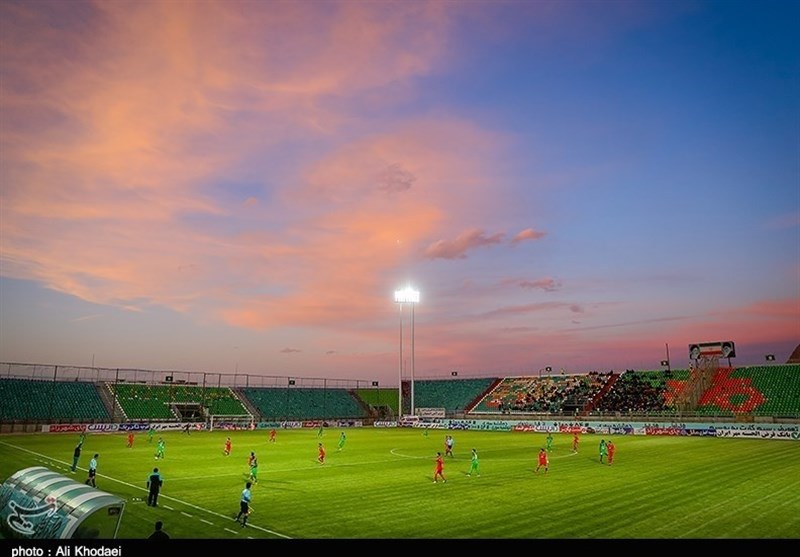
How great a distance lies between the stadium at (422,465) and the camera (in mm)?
21156

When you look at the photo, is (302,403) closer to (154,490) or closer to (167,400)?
(167,400)

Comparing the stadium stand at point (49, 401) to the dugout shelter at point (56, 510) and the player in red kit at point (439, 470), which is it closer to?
the player in red kit at point (439, 470)

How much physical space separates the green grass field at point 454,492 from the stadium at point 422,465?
0.16 meters

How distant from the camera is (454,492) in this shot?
29.8 metres

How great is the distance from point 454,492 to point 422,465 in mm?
12697

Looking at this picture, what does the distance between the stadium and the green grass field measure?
6.2 inches

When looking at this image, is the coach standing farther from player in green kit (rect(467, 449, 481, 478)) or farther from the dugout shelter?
player in green kit (rect(467, 449, 481, 478))

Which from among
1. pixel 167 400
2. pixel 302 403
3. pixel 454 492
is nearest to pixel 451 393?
pixel 302 403

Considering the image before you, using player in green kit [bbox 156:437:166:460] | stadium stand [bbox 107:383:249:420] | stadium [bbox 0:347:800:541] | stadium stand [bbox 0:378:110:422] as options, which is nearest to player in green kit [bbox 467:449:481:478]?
stadium [bbox 0:347:800:541]

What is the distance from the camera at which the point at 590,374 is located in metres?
114

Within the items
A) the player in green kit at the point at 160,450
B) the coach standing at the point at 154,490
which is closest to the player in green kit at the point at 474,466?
the coach standing at the point at 154,490

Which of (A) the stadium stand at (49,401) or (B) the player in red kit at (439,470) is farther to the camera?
(A) the stadium stand at (49,401)
